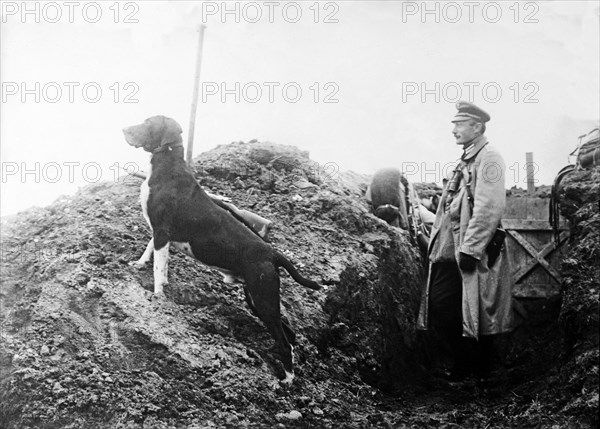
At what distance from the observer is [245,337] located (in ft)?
18.4

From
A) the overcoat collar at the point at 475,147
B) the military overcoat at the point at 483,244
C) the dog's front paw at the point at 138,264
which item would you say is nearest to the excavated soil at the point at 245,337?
the dog's front paw at the point at 138,264

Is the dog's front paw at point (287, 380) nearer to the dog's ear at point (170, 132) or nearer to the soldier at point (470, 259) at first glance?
the soldier at point (470, 259)

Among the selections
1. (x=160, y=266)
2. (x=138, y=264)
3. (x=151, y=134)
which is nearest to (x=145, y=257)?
(x=138, y=264)

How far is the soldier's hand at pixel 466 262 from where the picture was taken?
6.14m

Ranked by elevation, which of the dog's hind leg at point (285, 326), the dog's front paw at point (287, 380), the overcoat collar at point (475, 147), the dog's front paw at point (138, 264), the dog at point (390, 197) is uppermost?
Answer: the overcoat collar at point (475, 147)

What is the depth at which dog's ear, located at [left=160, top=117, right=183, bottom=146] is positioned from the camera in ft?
18.4

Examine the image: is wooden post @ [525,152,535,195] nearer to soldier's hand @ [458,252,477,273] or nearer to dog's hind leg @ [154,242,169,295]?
soldier's hand @ [458,252,477,273]

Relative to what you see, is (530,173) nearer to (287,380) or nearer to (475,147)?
(475,147)

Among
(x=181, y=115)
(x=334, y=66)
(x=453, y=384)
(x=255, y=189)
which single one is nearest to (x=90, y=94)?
(x=181, y=115)

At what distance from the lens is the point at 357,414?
5.52m

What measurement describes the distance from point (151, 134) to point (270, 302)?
1.69 m

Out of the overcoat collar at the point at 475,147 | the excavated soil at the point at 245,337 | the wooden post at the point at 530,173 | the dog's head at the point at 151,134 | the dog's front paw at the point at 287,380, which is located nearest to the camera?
the excavated soil at the point at 245,337

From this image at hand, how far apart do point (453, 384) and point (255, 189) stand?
2.85 m

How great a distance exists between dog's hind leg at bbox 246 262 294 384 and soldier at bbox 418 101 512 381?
1721mm
